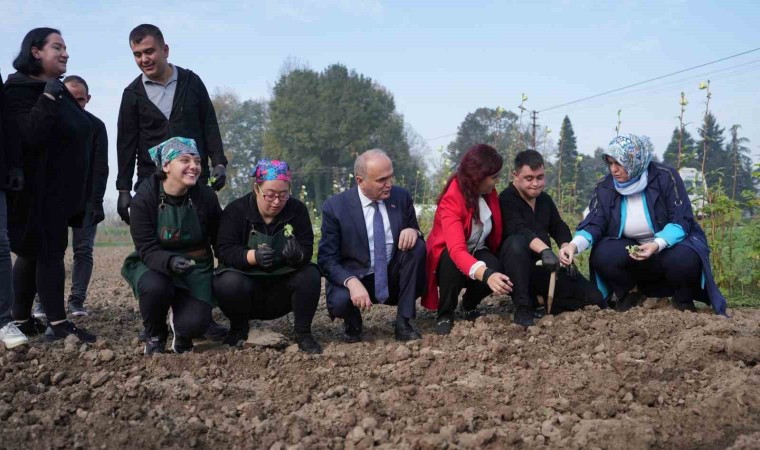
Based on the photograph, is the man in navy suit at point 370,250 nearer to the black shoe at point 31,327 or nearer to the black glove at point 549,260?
the black glove at point 549,260

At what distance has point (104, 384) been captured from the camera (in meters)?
3.53

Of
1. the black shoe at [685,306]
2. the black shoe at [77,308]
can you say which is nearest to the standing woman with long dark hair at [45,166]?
the black shoe at [77,308]

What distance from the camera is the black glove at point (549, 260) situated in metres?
4.56

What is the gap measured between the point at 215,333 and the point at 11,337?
128 centimetres

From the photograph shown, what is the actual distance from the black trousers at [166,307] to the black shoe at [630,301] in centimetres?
293

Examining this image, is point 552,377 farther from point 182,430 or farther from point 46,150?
point 46,150

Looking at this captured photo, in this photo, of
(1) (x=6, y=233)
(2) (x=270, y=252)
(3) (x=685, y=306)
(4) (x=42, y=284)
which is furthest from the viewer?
(3) (x=685, y=306)

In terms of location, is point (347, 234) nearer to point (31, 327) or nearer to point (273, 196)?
point (273, 196)

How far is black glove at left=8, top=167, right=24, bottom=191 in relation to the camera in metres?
4.09

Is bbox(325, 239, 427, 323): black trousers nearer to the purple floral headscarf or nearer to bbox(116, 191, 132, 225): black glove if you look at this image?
the purple floral headscarf

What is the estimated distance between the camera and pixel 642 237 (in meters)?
4.96

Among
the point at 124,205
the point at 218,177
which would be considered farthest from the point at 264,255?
the point at 124,205

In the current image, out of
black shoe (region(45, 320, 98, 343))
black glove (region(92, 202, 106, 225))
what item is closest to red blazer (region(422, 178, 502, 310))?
black shoe (region(45, 320, 98, 343))

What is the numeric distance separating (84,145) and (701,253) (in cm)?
418
